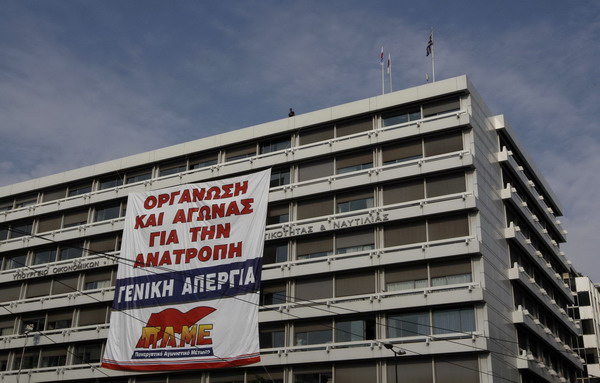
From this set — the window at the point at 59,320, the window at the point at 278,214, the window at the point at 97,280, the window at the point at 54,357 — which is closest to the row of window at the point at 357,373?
the window at the point at 54,357

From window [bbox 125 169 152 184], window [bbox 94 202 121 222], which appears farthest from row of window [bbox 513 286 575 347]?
window [bbox 94 202 121 222]

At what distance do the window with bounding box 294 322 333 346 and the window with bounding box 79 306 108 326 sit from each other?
1695 centimetres

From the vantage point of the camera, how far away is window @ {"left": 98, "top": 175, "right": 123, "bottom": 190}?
6072 cm

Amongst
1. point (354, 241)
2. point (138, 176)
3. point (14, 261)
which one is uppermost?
point (138, 176)

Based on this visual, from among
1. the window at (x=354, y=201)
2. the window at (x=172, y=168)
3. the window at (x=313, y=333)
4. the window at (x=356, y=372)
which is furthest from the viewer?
the window at (x=172, y=168)

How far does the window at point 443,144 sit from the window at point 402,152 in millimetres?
575

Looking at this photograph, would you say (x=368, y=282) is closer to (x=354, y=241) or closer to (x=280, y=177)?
(x=354, y=241)

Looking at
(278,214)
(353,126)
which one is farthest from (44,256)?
(353,126)

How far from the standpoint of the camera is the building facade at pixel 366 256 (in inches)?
1716

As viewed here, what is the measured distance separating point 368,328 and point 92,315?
23.4 meters

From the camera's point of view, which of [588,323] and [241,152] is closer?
[241,152]

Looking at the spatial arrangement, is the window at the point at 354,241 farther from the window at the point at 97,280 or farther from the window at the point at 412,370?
the window at the point at 97,280

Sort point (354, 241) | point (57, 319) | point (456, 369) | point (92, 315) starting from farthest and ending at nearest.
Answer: point (57, 319)
point (92, 315)
point (354, 241)
point (456, 369)

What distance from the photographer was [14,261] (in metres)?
63.6
